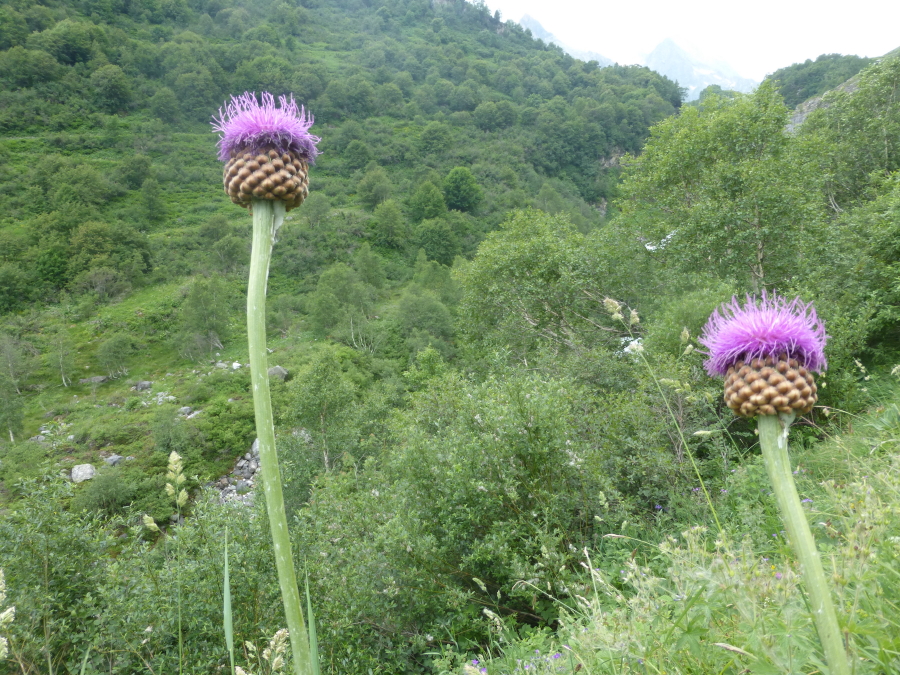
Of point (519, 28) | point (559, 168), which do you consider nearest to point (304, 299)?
point (559, 168)

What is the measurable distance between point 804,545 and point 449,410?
32.1ft

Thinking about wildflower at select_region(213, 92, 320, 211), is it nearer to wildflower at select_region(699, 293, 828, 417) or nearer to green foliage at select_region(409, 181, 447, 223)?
wildflower at select_region(699, 293, 828, 417)

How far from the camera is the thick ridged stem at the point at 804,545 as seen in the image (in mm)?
1285

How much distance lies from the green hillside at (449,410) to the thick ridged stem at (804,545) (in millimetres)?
364

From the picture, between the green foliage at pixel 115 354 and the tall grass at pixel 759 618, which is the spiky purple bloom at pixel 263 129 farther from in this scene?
the green foliage at pixel 115 354

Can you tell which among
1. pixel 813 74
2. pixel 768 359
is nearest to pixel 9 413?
pixel 768 359

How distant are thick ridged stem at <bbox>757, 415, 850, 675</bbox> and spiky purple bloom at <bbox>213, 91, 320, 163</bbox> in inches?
92.2

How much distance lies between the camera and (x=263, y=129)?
7.28ft

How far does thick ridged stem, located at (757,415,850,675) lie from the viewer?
1.29 m

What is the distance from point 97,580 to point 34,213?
72680 mm

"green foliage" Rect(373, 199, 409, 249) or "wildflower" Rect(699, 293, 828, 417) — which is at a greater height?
"green foliage" Rect(373, 199, 409, 249)

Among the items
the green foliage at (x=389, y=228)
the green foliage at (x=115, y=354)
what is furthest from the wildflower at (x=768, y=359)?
the green foliage at (x=389, y=228)

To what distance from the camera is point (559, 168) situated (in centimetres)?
10088

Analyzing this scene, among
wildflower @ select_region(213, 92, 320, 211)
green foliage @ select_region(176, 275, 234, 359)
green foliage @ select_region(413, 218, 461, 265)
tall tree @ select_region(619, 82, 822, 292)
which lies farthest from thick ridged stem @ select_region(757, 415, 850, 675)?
green foliage @ select_region(413, 218, 461, 265)
